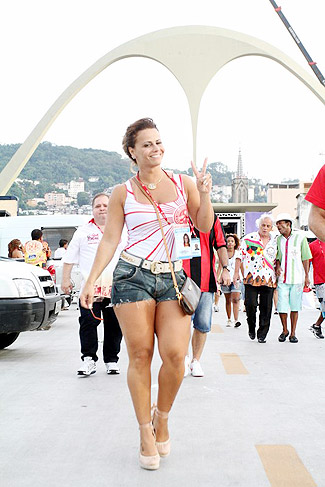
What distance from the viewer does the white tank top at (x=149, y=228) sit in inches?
177

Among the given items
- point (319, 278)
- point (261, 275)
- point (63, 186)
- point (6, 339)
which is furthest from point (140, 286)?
point (63, 186)

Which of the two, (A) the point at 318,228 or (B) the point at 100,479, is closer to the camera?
(B) the point at 100,479

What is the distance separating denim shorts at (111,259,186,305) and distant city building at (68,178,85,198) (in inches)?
3955

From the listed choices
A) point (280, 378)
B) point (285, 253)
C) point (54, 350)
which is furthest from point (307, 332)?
point (280, 378)

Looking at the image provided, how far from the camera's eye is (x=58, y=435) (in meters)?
4.98

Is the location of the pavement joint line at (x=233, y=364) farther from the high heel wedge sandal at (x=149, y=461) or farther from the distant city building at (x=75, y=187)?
the distant city building at (x=75, y=187)

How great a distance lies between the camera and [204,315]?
25.7 ft

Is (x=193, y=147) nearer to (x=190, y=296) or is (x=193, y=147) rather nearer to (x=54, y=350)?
(x=54, y=350)

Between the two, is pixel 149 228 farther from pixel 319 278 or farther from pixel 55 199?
pixel 55 199

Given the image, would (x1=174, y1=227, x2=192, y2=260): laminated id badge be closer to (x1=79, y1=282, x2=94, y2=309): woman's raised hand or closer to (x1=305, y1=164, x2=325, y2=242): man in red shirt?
(x1=79, y1=282, x2=94, y2=309): woman's raised hand

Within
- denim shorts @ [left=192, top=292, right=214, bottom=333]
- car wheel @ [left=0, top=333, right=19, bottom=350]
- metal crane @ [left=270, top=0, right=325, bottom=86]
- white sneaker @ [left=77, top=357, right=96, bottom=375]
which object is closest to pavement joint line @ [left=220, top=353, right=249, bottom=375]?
denim shorts @ [left=192, top=292, right=214, bottom=333]

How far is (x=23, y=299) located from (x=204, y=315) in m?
2.20

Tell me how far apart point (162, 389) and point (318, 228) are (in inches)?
48.5

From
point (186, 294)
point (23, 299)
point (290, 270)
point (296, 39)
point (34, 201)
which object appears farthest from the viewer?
point (34, 201)
